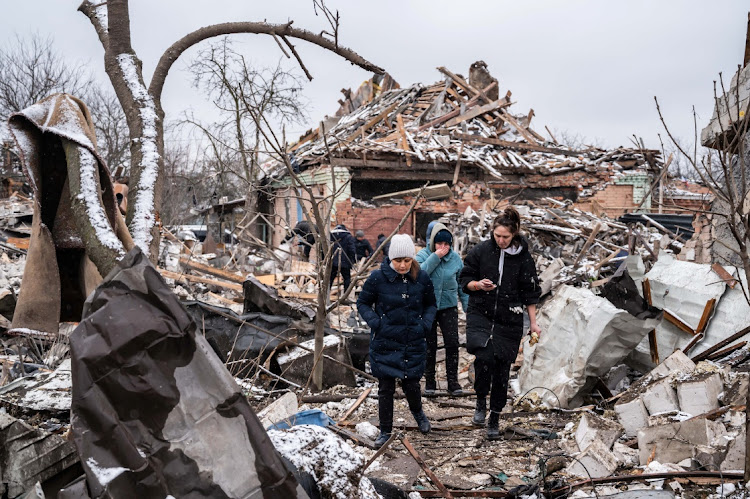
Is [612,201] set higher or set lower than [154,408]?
higher

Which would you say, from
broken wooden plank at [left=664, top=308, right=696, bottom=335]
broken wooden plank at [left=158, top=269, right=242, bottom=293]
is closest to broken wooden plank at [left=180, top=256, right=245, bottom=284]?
broken wooden plank at [left=158, top=269, right=242, bottom=293]

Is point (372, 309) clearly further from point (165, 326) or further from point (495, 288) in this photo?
point (165, 326)

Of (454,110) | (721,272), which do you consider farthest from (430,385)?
(454,110)

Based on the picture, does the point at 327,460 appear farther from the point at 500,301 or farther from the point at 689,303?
the point at 689,303

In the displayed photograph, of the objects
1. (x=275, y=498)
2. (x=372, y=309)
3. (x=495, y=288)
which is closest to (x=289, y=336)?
(x=372, y=309)

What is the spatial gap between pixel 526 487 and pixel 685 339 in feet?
10.4

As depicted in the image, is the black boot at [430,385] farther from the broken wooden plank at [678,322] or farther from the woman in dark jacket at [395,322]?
the broken wooden plank at [678,322]

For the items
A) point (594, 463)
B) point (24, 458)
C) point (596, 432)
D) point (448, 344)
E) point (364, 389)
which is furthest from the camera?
point (448, 344)

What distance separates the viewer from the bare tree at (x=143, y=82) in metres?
3.53

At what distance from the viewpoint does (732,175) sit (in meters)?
3.29

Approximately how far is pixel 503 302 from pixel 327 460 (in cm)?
271

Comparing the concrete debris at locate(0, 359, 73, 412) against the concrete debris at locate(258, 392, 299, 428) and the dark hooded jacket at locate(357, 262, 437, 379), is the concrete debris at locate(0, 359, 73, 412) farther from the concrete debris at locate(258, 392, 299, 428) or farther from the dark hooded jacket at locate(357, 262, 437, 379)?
the dark hooded jacket at locate(357, 262, 437, 379)

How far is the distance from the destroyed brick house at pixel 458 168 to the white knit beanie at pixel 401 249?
11797 mm

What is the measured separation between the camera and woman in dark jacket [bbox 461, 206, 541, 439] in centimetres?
482
